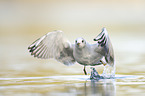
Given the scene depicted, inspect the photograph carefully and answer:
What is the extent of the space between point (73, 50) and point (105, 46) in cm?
91

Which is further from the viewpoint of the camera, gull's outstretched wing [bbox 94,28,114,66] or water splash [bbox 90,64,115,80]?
water splash [bbox 90,64,115,80]

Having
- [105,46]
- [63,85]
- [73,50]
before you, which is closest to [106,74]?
[105,46]

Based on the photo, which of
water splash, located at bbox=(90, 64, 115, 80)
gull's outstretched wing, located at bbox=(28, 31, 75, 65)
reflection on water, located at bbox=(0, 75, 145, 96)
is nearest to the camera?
reflection on water, located at bbox=(0, 75, 145, 96)

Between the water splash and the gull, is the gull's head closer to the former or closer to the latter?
the gull

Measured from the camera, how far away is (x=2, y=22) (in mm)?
31969

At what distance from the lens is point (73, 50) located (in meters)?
12.0

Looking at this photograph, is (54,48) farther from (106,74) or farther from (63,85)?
(63,85)

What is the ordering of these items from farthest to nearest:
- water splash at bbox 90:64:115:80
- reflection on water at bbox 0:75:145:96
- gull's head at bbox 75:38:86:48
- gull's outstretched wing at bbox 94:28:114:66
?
water splash at bbox 90:64:115:80, gull's head at bbox 75:38:86:48, gull's outstretched wing at bbox 94:28:114:66, reflection on water at bbox 0:75:145:96

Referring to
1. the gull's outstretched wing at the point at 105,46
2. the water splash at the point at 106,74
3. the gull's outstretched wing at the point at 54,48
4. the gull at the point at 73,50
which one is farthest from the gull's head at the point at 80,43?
the water splash at the point at 106,74

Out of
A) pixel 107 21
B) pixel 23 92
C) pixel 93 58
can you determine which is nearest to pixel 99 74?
pixel 93 58

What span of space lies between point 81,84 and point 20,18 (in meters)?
24.8

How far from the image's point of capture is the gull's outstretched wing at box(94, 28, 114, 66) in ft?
35.5


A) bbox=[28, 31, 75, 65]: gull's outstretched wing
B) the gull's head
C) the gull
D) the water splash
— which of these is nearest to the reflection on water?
the water splash

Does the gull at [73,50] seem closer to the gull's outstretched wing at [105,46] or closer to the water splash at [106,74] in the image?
the gull's outstretched wing at [105,46]
